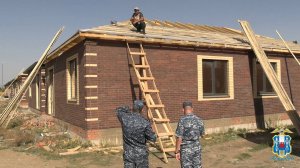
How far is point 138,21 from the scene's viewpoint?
12.2 metres

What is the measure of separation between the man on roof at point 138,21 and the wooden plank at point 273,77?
16.0 feet

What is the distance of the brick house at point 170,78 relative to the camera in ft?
36.3

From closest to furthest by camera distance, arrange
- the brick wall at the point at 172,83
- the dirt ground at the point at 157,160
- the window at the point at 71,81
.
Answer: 1. the dirt ground at the point at 157,160
2. the brick wall at the point at 172,83
3. the window at the point at 71,81

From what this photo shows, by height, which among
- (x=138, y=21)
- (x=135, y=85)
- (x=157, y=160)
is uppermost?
(x=138, y=21)

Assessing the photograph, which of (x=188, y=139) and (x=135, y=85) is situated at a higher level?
(x=135, y=85)

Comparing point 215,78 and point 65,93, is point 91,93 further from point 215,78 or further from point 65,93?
point 215,78

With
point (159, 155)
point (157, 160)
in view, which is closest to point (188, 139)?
point (157, 160)

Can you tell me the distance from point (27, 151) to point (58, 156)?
1.49 metres

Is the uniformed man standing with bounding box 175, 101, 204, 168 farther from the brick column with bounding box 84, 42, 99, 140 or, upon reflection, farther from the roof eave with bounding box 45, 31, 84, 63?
the roof eave with bounding box 45, 31, 84, 63

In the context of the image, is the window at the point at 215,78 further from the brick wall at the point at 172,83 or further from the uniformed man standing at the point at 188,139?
the uniformed man standing at the point at 188,139

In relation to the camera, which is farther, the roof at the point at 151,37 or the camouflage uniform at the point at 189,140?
the roof at the point at 151,37

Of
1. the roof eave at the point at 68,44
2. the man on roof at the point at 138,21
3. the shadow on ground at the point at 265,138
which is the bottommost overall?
the shadow on ground at the point at 265,138

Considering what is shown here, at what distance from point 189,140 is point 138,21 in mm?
7244

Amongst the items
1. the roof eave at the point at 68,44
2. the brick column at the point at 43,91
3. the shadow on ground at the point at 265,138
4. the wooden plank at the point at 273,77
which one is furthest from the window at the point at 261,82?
the brick column at the point at 43,91
